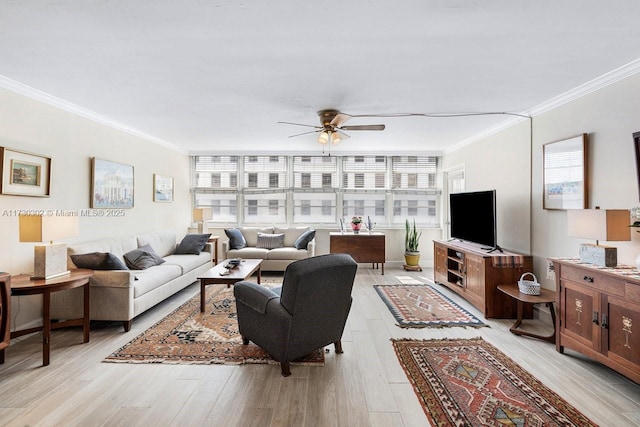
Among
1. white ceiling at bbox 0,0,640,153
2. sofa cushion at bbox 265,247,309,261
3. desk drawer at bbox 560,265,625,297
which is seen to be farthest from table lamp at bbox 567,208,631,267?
sofa cushion at bbox 265,247,309,261

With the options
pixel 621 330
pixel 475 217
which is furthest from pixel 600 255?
pixel 475 217

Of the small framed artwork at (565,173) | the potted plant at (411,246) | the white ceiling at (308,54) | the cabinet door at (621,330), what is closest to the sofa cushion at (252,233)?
the potted plant at (411,246)

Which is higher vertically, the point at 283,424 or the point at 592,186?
the point at 592,186

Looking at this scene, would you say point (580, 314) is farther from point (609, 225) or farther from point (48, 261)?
point (48, 261)

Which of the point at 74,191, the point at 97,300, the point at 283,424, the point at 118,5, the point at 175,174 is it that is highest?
the point at 118,5

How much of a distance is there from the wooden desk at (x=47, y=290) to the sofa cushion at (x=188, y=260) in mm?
1491

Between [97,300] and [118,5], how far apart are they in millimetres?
2753

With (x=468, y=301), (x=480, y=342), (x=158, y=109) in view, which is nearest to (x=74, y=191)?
(x=158, y=109)

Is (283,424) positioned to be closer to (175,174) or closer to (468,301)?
(468,301)

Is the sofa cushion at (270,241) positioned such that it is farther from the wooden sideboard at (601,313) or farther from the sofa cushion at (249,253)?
the wooden sideboard at (601,313)

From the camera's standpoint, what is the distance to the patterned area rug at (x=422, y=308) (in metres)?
3.52

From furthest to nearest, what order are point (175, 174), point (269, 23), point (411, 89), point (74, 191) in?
point (175, 174)
point (74, 191)
point (411, 89)
point (269, 23)

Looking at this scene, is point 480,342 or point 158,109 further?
point 158,109

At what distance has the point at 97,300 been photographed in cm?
322
